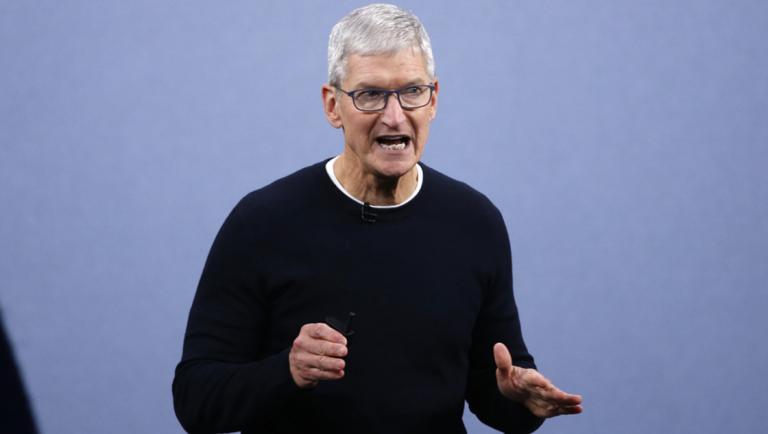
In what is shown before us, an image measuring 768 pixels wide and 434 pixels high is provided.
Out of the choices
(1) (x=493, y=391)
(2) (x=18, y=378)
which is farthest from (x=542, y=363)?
(2) (x=18, y=378)

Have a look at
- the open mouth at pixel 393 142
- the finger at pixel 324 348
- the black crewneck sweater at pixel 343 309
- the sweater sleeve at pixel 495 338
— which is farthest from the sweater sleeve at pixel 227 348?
the sweater sleeve at pixel 495 338

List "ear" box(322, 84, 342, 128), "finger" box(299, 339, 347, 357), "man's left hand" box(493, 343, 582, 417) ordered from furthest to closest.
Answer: "ear" box(322, 84, 342, 128)
"man's left hand" box(493, 343, 582, 417)
"finger" box(299, 339, 347, 357)

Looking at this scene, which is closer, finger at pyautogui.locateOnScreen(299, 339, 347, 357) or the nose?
finger at pyautogui.locateOnScreen(299, 339, 347, 357)

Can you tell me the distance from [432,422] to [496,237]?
310 mm

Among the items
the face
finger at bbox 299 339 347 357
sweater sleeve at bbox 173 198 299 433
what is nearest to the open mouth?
the face

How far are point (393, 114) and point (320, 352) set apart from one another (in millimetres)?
370

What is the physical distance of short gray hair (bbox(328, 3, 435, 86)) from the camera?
1.34 meters

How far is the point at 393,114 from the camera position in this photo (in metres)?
1.34

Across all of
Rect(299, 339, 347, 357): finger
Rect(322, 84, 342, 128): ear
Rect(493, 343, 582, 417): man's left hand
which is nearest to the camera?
Rect(299, 339, 347, 357): finger

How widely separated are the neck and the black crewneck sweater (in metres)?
0.02

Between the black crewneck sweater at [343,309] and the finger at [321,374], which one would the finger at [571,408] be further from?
the finger at [321,374]

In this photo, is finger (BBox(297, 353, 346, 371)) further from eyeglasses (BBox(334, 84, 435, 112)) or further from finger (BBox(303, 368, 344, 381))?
eyeglasses (BBox(334, 84, 435, 112))

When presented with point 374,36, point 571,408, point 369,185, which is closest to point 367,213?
point 369,185

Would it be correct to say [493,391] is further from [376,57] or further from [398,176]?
[376,57]
